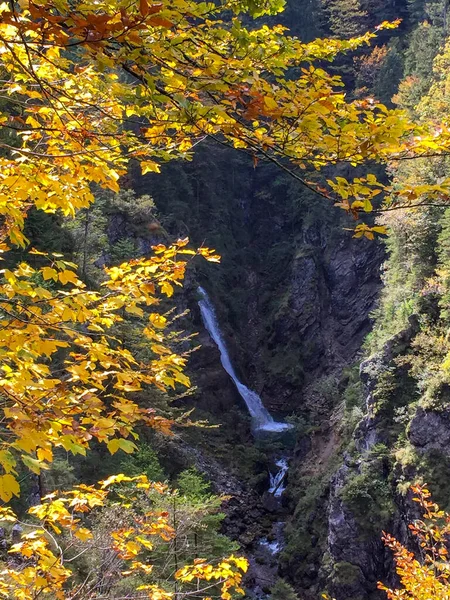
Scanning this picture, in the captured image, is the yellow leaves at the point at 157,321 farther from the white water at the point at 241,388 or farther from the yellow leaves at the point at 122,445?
the white water at the point at 241,388

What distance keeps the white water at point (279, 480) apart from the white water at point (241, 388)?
3.00m

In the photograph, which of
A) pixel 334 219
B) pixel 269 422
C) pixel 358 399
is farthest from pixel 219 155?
pixel 358 399

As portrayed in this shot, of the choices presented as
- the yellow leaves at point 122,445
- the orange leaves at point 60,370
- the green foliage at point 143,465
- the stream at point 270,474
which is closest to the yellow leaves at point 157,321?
the orange leaves at point 60,370

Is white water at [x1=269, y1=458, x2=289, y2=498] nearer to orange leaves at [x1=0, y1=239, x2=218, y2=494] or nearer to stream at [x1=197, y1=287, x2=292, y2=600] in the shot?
stream at [x1=197, y1=287, x2=292, y2=600]

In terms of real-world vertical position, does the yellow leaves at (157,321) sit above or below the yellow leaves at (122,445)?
above

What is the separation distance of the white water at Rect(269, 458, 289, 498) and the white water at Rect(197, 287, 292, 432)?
300 cm

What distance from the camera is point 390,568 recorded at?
1181 centimetres

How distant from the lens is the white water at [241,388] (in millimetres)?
24719

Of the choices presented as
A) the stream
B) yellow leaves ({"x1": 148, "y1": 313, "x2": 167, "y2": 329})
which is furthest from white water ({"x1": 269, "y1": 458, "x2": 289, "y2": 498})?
yellow leaves ({"x1": 148, "y1": 313, "x2": 167, "y2": 329})

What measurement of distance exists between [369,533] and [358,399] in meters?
6.17

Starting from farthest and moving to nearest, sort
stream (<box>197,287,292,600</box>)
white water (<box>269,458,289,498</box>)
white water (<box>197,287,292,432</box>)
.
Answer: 1. white water (<box>197,287,292,432</box>)
2. white water (<box>269,458,289,498</box>)
3. stream (<box>197,287,292,600</box>)

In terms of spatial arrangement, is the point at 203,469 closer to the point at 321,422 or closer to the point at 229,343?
the point at 321,422

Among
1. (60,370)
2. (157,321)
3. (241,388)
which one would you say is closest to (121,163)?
(157,321)

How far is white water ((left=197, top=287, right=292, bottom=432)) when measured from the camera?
81.1ft
